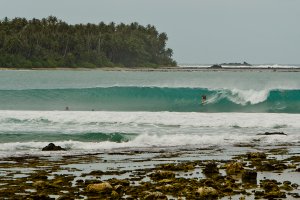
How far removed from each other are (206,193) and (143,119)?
23904 millimetres

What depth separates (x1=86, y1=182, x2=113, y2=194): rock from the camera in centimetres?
1410

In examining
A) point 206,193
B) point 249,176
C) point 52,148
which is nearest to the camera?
point 206,193

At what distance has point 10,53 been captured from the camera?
13100cm

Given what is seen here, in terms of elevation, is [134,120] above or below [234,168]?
below

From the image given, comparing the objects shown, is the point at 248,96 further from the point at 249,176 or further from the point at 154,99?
the point at 249,176

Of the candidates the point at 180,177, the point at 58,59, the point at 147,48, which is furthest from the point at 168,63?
the point at 180,177

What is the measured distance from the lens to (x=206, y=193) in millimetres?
13594

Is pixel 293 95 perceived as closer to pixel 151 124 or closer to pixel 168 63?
pixel 151 124

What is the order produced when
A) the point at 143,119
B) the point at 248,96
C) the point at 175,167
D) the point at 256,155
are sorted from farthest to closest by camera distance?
the point at 248,96 < the point at 143,119 < the point at 256,155 < the point at 175,167

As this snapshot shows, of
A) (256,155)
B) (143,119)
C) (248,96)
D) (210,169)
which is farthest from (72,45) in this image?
(210,169)

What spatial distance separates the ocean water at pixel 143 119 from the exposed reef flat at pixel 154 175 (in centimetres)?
304

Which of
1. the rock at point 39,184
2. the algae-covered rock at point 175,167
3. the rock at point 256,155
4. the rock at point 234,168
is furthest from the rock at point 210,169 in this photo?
the rock at point 39,184

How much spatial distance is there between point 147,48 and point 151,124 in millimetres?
128953

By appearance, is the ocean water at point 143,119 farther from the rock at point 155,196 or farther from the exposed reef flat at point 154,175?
the rock at point 155,196
